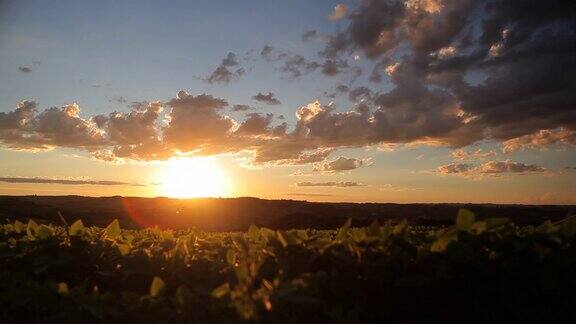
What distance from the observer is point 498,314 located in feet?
10.2

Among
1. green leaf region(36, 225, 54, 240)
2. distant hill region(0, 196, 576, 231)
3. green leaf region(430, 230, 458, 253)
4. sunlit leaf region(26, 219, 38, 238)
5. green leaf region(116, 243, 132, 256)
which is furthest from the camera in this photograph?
distant hill region(0, 196, 576, 231)

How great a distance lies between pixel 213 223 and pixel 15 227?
1284 inches

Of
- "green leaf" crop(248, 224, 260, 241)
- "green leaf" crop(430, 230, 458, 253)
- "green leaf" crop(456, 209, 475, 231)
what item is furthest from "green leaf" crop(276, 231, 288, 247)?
"green leaf" crop(456, 209, 475, 231)

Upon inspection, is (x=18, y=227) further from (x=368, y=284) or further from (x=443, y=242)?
(x=443, y=242)

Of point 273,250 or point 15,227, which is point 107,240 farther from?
point 273,250

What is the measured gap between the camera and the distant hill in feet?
108

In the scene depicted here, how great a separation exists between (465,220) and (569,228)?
2.81ft

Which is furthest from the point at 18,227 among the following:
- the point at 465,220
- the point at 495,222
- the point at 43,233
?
the point at 495,222

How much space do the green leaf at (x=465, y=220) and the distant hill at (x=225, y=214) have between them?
77.9ft

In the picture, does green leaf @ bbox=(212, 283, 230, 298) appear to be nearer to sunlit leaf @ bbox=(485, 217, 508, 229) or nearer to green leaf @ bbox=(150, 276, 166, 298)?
green leaf @ bbox=(150, 276, 166, 298)

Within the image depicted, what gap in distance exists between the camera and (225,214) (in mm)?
44500

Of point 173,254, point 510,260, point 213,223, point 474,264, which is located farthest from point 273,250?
point 213,223

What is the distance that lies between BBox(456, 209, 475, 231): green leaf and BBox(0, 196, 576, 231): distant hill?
2374 cm

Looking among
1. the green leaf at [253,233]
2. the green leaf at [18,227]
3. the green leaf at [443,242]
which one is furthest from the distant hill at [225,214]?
the green leaf at [443,242]
